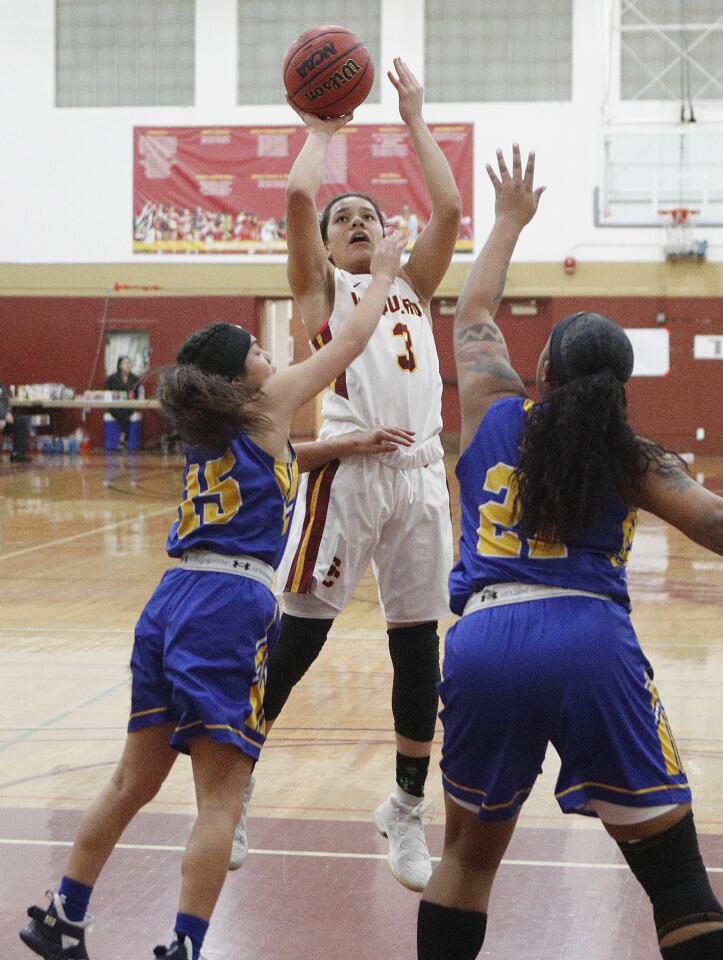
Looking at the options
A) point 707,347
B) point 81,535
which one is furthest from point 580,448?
point 707,347

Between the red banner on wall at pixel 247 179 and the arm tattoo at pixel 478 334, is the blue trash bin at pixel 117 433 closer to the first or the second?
the red banner on wall at pixel 247 179

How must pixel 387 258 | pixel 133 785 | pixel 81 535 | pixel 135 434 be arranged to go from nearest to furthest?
pixel 133 785 → pixel 387 258 → pixel 81 535 → pixel 135 434

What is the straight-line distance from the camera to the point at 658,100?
18391 millimetres

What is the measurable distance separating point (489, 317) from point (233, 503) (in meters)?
0.67

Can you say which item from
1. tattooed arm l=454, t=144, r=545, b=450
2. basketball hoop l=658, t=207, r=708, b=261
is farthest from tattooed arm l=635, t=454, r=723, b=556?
basketball hoop l=658, t=207, r=708, b=261

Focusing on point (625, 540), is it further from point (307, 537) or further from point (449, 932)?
point (307, 537)

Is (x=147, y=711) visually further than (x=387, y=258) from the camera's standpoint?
No

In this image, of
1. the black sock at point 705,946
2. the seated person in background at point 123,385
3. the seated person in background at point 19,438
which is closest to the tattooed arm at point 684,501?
the black sock at point 705,946

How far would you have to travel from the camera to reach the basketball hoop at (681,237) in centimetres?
1862

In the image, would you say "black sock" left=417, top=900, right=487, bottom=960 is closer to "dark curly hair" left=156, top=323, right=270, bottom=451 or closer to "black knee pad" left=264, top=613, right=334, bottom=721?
"dark curly hair" left=156, top=323, right=270, bottom=451

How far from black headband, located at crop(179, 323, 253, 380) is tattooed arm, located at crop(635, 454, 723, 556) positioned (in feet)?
3.24

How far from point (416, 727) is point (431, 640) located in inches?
9.7

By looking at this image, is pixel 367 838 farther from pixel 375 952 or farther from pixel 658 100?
pixel 658 100

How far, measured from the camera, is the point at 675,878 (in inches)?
88.3
